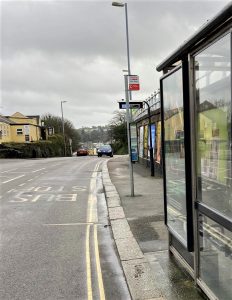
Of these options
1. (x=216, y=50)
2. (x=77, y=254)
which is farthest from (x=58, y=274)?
(x=216, y=50)

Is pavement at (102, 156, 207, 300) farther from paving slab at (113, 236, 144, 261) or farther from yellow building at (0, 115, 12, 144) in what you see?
yellow building at (0, 115, 12, 144)

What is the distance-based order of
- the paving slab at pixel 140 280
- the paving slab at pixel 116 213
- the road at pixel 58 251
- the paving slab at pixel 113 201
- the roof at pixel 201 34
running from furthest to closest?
1. the paving slab at pixel 113 201
2. the paving slab at pixel 116 213
3. the road at pixel 58 251
4. the paving slab at pixel 140 280
5. the roof at pixel 201 34

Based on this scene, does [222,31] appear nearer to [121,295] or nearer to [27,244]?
[121,295]

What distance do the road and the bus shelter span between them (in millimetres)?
1096

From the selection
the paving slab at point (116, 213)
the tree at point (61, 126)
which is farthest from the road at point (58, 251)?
the tree at point (61, 126)

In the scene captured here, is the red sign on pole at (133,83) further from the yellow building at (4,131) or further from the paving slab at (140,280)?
the yellow building at (4,131)

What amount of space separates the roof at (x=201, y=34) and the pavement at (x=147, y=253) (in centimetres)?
268

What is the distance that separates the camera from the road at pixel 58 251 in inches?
190

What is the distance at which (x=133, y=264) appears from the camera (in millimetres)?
5375

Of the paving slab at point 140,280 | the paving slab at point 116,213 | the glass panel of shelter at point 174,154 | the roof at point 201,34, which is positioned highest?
the roof at point 201,34

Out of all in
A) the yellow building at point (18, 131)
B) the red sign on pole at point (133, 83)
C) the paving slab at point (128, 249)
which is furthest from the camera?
the yellow building at point (18, 131)

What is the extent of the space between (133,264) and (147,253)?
49 cm

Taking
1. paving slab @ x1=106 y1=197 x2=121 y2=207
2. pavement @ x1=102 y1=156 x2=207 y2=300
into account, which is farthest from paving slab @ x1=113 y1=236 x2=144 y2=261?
paving slab @ x1=106 y1=197 x2=121 y2=207

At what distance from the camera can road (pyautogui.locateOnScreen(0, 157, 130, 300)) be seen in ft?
15.8
